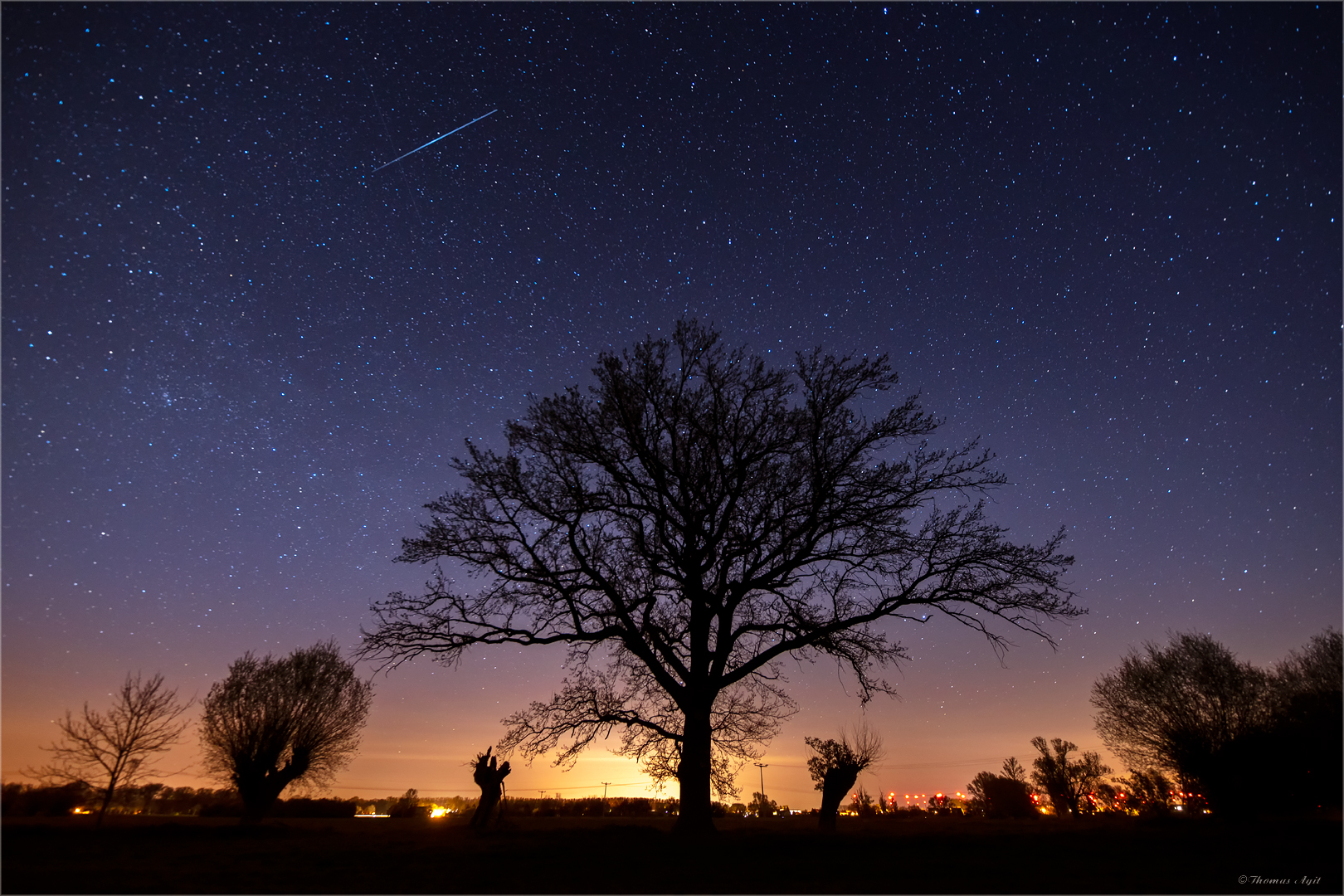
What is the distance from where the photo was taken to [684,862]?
29.0ft

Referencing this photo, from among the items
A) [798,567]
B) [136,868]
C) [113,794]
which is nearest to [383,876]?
[136,868]

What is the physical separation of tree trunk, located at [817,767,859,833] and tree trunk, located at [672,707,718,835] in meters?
5.04

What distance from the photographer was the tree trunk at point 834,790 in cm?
1641

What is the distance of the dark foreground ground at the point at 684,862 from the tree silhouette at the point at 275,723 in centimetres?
1860

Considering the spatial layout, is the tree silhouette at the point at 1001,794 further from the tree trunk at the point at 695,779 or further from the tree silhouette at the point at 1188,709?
the tree trunk at the point at 695,779

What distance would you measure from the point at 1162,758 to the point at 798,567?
1060 inches

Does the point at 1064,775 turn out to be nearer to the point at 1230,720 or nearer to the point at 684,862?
the point at 1230,720

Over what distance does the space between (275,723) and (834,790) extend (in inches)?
1021

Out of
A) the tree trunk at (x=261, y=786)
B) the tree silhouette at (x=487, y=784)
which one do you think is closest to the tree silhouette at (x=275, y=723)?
the tree trunk at (x=261, y=786)

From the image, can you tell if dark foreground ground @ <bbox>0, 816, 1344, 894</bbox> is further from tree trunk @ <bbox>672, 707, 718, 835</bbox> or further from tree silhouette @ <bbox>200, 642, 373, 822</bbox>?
tree silhouette @ <bbox>200, 642, 373, 822</bbox>

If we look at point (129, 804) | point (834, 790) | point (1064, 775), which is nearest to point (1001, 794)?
point (1064, 775)

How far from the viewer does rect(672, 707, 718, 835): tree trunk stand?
12.3 metres

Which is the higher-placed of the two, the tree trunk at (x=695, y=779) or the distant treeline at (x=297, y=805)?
the tree trunk at (x=695, y=779)

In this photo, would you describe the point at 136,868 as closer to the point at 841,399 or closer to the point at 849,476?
the point at 849,476
